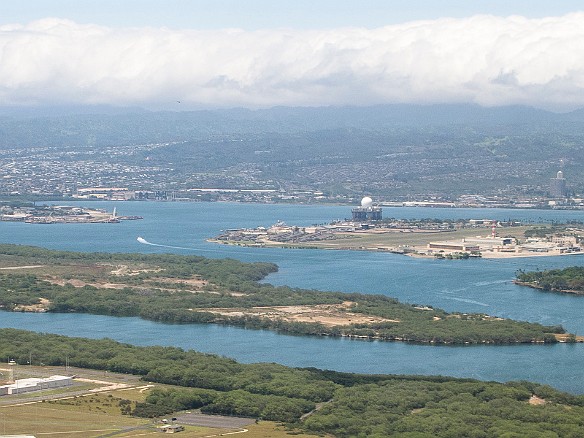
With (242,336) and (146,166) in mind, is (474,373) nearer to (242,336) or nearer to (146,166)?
(242,336)

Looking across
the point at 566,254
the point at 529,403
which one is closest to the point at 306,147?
the point at 566,254

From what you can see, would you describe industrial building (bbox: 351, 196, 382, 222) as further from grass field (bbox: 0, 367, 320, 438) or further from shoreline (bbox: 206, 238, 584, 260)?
grass field (bbox: 0, 367, 320, 438)

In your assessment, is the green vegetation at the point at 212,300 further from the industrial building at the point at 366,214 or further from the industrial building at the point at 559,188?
the industrial building at the point at 559,188

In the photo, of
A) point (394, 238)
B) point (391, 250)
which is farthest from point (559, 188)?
point (391, 250)

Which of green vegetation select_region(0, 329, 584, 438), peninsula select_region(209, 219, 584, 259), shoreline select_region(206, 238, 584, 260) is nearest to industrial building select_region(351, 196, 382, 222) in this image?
peninsula select_region(209, 219, 584, 259)

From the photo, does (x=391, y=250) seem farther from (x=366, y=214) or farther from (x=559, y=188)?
(x=559, y=188)
